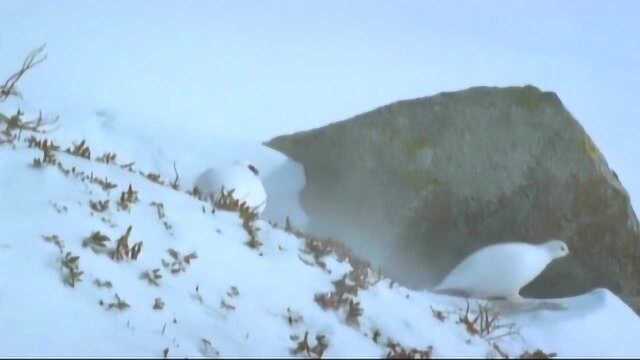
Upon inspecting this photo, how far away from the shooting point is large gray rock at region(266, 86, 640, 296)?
31.1 ft

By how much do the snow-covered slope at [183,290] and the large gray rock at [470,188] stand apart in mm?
2810

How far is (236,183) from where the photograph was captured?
26.7 feet

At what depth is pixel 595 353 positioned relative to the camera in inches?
237

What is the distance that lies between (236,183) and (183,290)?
312cm

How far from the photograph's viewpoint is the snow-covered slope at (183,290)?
182 inches

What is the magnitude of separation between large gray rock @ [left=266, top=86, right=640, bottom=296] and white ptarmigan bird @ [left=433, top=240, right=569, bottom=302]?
1.46 meters

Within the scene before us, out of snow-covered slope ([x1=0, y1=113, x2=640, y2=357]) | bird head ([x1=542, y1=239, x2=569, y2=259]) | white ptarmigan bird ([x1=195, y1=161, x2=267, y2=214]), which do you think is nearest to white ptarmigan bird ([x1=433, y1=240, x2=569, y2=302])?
bird head ([x1=542, y1=239, x2=569, y2=259])

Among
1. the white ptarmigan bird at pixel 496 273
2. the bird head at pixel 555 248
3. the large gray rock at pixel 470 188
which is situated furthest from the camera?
the large gray rock at pixel 470 188

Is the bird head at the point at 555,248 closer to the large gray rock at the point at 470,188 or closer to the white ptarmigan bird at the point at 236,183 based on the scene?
the large gray rock at the point at 470,188

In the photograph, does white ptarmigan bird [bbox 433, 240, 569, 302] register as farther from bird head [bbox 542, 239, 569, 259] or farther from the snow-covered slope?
the snow-covered slope

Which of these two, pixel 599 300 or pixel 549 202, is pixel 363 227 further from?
pixel 599 300

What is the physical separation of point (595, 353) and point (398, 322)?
144 centimetres

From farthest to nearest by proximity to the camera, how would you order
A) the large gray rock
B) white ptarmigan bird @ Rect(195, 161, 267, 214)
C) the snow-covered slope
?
the large gray rock < white ptarmigan bird @ Rect(195, 161, 267, 214) < the snow-covered slope

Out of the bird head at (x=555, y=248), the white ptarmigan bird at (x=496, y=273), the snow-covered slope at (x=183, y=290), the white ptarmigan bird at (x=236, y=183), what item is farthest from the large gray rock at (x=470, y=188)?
the snow-covered slope at (x=183, y=290)
